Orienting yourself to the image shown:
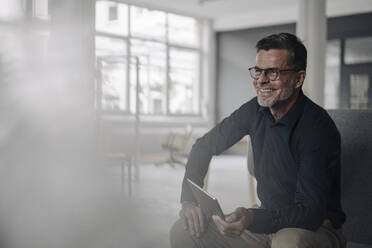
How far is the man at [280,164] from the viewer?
112 cm

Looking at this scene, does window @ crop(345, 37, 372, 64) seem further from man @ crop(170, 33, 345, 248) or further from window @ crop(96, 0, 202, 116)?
man @ crop(170, 33, 345, 248)

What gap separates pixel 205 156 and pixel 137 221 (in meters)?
1.69

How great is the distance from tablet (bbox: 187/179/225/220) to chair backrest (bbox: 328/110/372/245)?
0.55 meters

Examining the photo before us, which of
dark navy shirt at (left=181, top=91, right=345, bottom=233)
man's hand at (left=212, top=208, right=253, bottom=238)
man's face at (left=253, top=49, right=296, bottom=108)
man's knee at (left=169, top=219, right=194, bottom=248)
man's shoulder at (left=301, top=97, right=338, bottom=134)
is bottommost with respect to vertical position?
man's knee at (left=169, top=219, right=194, bottom=248)

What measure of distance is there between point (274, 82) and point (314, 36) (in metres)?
3.57

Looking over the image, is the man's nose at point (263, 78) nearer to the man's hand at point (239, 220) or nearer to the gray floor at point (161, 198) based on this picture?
the man's hand at point (239, 220)

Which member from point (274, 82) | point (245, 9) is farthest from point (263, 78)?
point (245, 9)

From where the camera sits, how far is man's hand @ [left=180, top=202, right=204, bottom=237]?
134cm

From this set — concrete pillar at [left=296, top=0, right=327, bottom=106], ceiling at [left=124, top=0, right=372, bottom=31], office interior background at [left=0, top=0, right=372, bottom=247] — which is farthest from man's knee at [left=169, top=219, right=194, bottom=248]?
ceiling at [left=124, top=0, right=372, bottom=31]

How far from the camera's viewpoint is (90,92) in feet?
4.10

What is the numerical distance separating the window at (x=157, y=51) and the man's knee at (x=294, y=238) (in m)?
5.90

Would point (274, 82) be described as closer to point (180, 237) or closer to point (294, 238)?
point (294, 238)

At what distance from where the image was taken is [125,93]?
6371 millimetres

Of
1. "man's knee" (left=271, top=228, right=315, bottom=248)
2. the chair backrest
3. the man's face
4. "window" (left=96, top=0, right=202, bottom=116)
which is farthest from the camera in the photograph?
"window" (left=96, top=0, right=202, bottom=116)
